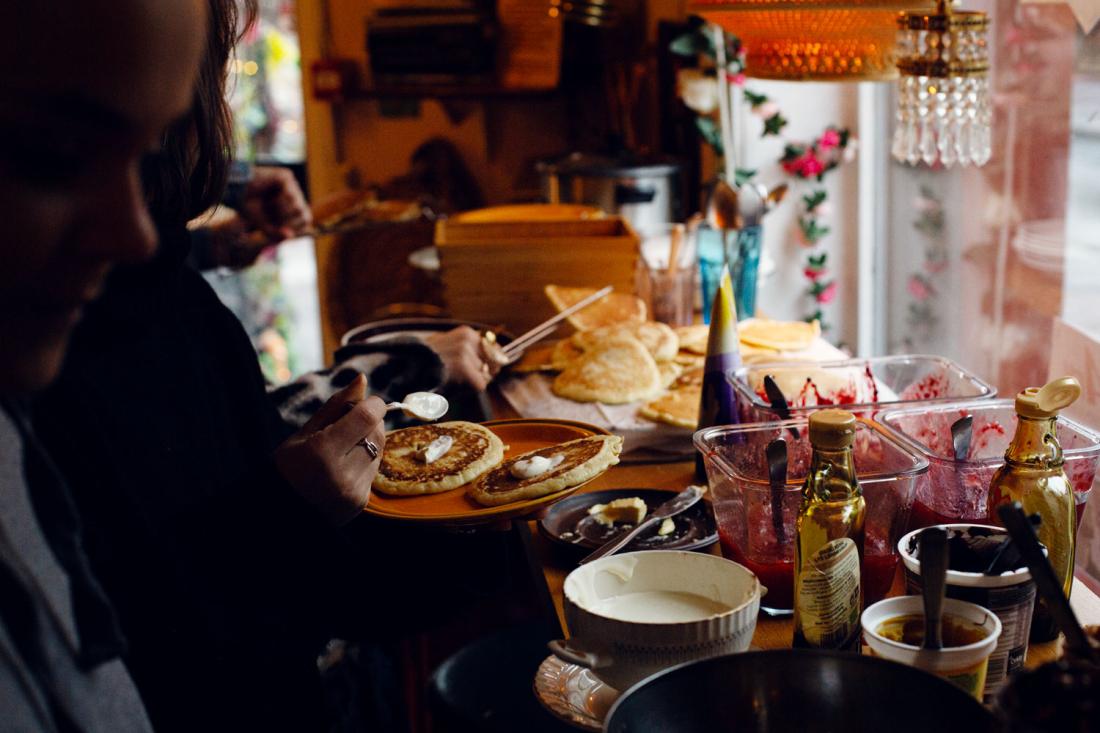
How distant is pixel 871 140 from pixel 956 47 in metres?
1.63

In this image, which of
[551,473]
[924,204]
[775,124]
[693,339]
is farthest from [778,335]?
[551,473]

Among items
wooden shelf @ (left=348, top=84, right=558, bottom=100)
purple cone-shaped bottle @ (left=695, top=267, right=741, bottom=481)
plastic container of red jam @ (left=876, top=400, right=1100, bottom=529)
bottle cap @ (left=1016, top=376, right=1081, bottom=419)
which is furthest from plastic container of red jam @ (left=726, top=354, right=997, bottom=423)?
wooden shelf @ (left=348, top=84, right=558, bottom=100)

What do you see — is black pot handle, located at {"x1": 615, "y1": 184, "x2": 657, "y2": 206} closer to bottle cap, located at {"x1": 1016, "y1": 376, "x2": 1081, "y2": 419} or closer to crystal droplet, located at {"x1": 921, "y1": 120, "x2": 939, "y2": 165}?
crystal droplet, located at {"x1": 921, "y1": 120, "x2": 939, "y2": 165}

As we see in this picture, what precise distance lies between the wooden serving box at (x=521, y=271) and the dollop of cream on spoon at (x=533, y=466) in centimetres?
107

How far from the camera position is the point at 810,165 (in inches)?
122

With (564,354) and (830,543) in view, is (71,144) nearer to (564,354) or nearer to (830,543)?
(830,543)

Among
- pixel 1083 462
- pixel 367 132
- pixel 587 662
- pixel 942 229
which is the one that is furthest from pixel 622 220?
pixel 367 132

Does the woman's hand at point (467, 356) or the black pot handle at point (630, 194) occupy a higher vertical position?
the black pot handle at point (630, 194)

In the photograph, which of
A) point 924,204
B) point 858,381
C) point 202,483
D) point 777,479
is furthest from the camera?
point 924,204

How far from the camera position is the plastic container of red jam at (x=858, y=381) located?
1654 millimetres

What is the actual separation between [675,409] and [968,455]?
66cm

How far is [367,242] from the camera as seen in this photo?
437cm

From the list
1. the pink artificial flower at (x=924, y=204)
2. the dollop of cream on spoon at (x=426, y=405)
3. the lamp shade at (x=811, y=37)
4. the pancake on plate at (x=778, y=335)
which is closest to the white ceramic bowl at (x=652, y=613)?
the dollop of cream on spoon at (x=426, y=405)

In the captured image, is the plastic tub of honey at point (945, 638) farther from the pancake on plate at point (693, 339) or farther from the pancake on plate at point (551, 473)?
the pancake on plate at point (693, 339)
